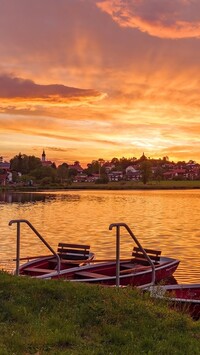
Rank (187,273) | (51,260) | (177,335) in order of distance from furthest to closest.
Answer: (187,273)
(51,260)
(177,335)

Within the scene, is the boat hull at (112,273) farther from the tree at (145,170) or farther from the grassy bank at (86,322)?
the tree at (145,170)

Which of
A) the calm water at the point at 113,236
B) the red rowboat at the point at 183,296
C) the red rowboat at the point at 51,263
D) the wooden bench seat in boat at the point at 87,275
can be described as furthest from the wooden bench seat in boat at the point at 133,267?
the calm water at the point at 113,236

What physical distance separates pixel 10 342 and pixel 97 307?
6.90 ft

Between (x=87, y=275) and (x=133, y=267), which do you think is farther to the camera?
(x=133, y=267)

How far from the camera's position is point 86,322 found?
8852mm

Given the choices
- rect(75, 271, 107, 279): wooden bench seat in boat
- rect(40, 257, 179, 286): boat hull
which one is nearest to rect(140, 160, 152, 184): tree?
rect(40, 257, 179, 286): boat hull

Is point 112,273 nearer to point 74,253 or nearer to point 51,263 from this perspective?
point 51,263

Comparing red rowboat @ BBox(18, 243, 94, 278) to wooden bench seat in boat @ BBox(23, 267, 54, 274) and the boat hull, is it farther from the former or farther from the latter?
the boat hull

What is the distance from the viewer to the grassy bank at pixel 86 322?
25.3 feet

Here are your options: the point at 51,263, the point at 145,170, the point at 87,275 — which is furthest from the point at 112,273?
the point at 145,170

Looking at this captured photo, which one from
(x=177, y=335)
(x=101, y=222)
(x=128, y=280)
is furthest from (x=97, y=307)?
(x=101, y=222)

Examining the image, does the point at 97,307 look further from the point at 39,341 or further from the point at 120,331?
the point at 39,341

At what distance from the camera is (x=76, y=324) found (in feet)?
28.5

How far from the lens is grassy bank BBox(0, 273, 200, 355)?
303 inches
